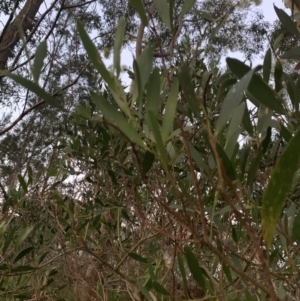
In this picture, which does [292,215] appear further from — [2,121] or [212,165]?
[2,121]

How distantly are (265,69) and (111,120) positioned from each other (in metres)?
0.20

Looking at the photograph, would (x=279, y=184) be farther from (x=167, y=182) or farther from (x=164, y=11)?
(x=167, y=182)

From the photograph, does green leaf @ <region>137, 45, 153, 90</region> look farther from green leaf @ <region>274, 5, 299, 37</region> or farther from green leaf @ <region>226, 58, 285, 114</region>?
green leaf @ <region>274, 5, 299, 37</region>

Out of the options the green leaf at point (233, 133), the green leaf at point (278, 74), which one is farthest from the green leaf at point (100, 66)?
the green leaf at point (278, 74)

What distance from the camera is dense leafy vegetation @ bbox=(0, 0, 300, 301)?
357 mm

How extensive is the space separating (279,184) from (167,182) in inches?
29.0

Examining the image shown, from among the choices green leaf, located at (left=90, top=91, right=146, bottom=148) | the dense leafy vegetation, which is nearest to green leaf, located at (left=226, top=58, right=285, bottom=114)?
the dense leafy vegetation

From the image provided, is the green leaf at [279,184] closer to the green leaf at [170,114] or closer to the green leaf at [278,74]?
the green leaf at [170,114]

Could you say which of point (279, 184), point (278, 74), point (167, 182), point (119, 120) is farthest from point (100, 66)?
point (167, 182)

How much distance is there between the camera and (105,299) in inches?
36.1

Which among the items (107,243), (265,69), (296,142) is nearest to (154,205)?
(107,243)

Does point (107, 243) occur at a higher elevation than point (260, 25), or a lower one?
lower

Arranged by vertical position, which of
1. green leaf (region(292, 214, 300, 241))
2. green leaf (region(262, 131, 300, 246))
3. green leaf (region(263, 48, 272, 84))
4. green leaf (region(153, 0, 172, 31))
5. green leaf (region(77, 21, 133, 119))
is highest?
green leaf (region(153, 0, 172, 31))

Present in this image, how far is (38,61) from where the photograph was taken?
37 centimetres
